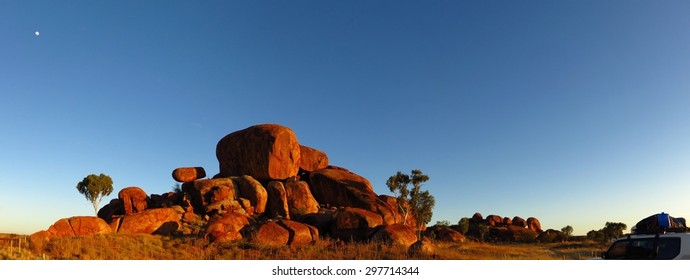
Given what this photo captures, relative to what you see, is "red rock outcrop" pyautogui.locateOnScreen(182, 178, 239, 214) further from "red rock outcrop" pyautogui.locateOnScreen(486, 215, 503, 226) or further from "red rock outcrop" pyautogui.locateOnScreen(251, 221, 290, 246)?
"red rock outcrop" pyautogui.locateOnScreen(486, 215, 503, 226)

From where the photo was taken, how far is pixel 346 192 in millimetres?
45250

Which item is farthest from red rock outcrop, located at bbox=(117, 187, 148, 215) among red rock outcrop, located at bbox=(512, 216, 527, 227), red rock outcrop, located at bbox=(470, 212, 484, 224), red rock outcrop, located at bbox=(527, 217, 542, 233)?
red rock outcrop, located at bbox=(527, 217, 542, 233)

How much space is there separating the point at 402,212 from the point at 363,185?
537 centimetres

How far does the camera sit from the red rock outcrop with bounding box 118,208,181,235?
108 ft

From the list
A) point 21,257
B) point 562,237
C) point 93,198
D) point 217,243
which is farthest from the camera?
point 562,237

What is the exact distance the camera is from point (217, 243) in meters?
25.3

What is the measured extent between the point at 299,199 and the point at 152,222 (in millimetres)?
14116

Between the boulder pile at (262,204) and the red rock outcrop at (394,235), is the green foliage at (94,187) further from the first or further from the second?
the red rock outcrop at (394,235)

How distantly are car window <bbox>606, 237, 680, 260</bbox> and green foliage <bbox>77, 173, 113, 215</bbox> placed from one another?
4740 centimetres

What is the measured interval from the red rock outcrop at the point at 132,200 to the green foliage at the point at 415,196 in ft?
82.7

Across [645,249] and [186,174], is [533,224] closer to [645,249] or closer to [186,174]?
[186,174]
